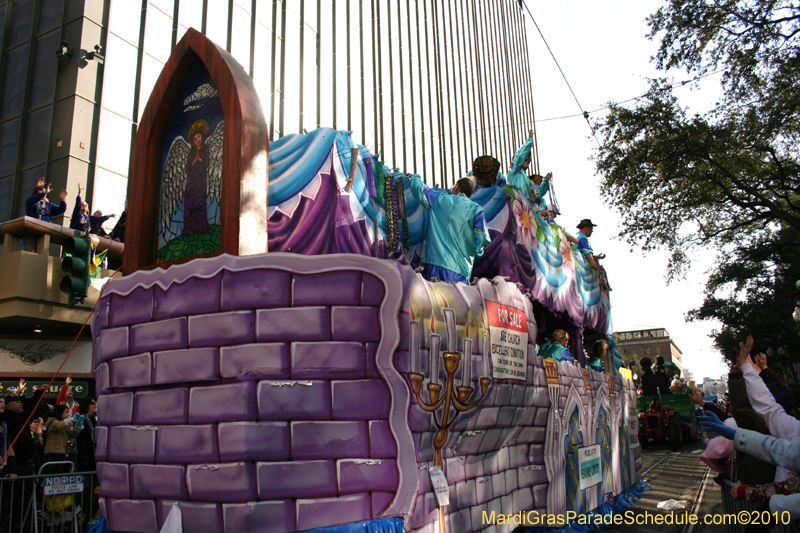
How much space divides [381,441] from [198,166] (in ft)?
10.3

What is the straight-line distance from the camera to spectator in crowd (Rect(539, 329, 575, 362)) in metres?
8.41

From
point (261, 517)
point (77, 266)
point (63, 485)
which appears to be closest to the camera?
point (261, 517)

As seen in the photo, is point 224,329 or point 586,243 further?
point 586,243

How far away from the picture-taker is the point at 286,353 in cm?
462

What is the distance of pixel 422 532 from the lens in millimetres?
4871

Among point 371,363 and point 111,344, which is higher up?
point 111,344

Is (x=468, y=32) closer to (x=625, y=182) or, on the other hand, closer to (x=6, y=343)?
(x=625, y=182)

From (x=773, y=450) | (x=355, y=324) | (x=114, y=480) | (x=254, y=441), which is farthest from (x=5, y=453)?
(x=773, y=450)

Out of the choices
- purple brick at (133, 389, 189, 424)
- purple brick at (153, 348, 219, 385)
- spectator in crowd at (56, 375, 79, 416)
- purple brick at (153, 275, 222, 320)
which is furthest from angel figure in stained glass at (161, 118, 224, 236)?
spectator in crowd at (56, 375, 79, 416)

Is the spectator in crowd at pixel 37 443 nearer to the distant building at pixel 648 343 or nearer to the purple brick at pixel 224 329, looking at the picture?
the purple brick at pixel 224 329

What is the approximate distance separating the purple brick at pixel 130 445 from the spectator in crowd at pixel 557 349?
5.23 meters

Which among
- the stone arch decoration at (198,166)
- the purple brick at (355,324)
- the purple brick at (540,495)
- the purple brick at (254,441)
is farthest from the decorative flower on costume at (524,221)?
the purple brick at (254,441)

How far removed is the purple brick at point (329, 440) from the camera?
4516mm

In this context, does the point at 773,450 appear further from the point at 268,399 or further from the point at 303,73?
the point at 303,73
